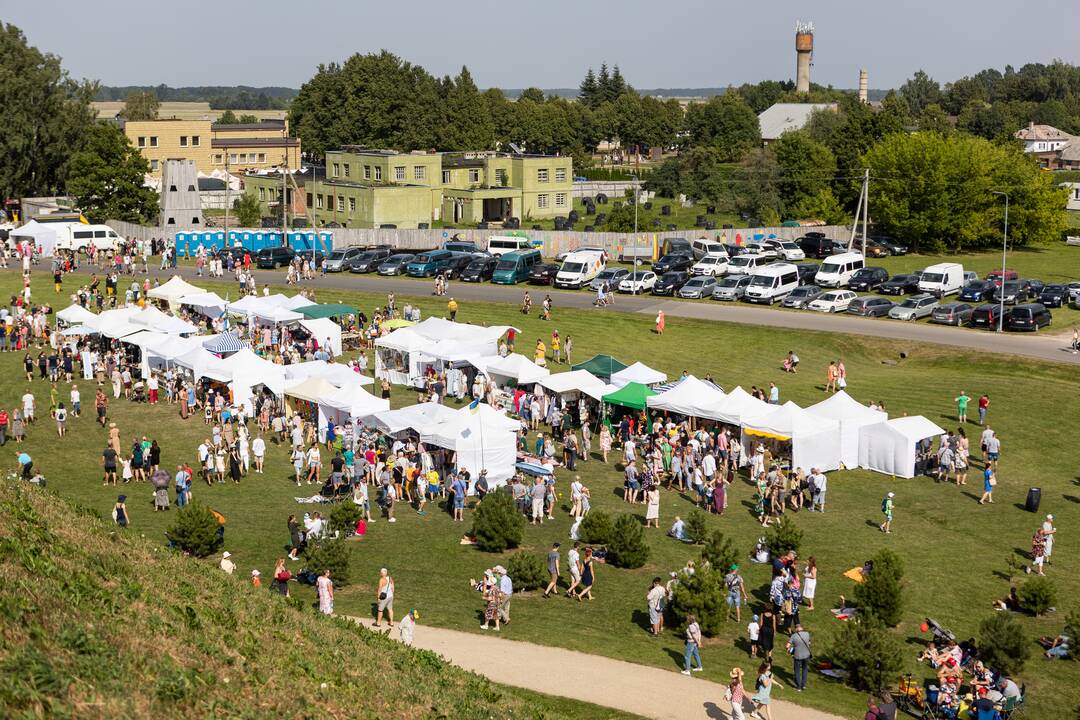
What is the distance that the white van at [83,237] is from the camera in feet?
201

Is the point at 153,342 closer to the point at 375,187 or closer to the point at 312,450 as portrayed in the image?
the point at 312,450

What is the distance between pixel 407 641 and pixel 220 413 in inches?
631

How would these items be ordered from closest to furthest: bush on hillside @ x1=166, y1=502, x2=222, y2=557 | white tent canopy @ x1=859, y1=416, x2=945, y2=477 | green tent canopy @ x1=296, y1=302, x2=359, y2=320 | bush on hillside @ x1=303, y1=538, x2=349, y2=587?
1. bush on hillside @ x1=303, y1=538, x2=349, y2=587
2. bush on hillside @ x1=166, y1=502, x2=222, y2=557
3. white tent canopy @ x1=859, y1=416, x2=945, y2=477
4. green tent canopy @ x1=296, y1=302, x2=359, y2=320

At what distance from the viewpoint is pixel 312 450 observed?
2948cm

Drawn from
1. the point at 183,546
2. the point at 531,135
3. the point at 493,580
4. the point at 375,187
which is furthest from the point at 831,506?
the point at 531,135

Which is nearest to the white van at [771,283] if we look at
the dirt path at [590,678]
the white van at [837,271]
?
the white van at [837,271]

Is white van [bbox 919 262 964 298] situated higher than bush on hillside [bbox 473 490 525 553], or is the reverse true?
white van [bbox 919 262 964 298]

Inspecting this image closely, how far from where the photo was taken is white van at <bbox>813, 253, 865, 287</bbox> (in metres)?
59.0

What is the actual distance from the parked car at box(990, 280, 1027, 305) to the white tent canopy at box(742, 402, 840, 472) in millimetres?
25869

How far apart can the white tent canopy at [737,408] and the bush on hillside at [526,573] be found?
10.3 m

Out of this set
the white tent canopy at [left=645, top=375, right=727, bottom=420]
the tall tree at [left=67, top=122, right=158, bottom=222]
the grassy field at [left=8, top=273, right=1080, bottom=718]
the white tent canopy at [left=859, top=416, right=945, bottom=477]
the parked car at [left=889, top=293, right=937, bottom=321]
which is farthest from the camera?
the tall tree at [left=67, top=122, right=158, bottom=222]

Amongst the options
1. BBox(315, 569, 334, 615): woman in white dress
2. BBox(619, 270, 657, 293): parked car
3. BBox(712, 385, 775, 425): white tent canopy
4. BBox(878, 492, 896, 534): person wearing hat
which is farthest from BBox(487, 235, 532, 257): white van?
BBox(315, 569, 334, 615): woman in white dress

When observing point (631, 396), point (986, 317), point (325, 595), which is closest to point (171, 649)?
point (325, 595)

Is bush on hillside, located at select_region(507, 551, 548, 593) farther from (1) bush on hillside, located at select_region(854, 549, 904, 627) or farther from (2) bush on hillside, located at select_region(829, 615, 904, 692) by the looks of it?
(1) bush on hillside, located at select_region(854, 549, 904, 627)
